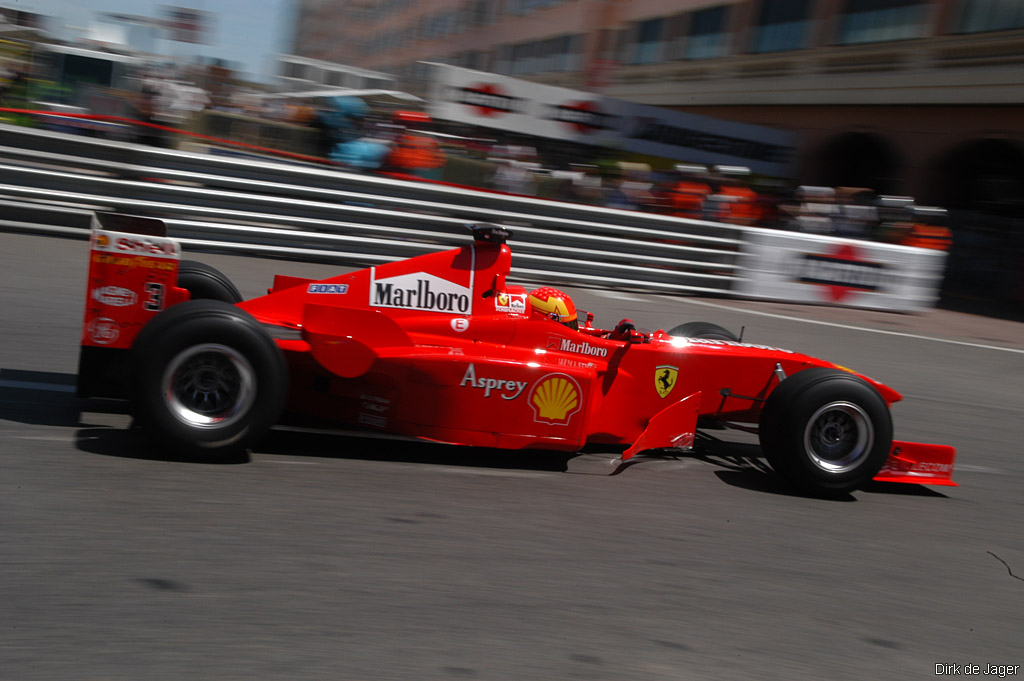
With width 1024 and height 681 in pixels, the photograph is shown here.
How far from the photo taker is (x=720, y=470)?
5633 mm

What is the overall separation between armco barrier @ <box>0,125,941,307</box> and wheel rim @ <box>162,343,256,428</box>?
6.55m

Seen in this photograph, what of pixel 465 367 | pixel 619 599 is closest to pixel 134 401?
pixel 465 367

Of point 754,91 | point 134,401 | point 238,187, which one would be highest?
point 754,91

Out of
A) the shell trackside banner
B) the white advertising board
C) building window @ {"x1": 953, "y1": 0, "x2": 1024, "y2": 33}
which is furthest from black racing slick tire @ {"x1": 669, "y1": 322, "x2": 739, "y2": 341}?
building window @ {"x1": 953, "y1": 0, "x2": 1024, "y2": 33}

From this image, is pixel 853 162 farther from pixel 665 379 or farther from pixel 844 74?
pixel 665 379

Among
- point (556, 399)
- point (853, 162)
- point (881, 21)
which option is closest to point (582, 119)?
point (881, 21)

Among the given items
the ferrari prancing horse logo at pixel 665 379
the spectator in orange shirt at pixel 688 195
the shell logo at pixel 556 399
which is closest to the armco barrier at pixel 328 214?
the spectator in orange shirt at pixel 688 195

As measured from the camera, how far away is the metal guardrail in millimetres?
10172

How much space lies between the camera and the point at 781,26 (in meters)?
26.3

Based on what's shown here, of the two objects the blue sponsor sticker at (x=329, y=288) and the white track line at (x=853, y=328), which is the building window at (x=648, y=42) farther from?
the blue sponsor sticker at (x=329, y=288)

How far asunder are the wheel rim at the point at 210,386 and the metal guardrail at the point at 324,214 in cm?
655

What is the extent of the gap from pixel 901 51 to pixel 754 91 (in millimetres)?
5679

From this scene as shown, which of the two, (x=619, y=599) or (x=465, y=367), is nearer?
(x=619, y=599)

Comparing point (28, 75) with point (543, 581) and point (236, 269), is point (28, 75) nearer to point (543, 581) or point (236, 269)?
point (236, 269)
